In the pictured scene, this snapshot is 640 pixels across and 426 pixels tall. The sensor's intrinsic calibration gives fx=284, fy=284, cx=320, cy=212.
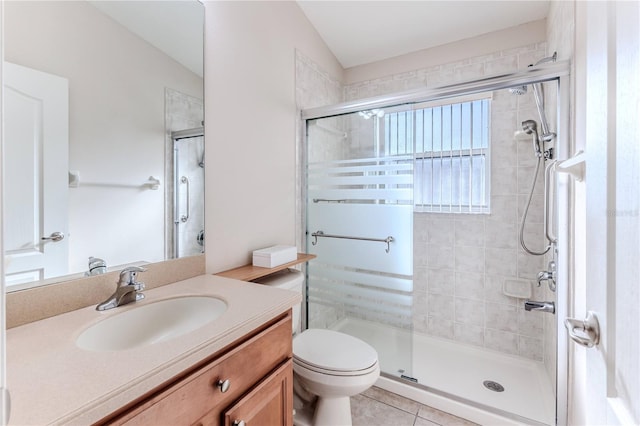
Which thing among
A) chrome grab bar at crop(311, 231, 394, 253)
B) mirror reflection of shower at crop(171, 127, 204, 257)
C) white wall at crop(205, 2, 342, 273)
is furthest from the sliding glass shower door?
mirror reflection of shower at crop(171, 127, 204, 257)

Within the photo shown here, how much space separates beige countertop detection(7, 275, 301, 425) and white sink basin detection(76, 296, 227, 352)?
0.09 ft

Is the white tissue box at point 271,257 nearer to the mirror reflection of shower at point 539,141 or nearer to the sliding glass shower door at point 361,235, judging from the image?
the sliding glass shower door at point 361,235

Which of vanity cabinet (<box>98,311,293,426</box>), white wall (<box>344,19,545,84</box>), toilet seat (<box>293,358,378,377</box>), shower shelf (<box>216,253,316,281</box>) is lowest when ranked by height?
toilet seat (<box>293,358,378,377</box>)

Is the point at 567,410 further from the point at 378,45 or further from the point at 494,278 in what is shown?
the point at 378,45

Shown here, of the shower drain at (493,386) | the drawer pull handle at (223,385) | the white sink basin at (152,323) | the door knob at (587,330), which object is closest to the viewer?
the door knob at (587,330)

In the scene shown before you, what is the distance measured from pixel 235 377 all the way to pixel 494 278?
2147mm

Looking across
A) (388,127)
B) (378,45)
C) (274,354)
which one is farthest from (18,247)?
(378,45)

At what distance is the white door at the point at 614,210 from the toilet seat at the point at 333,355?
919mm

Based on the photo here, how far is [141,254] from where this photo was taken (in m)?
1.17

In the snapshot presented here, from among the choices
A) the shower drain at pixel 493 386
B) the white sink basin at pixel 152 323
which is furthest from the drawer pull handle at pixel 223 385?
the shower drain at pixel 493 386

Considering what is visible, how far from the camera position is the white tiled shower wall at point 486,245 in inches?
83.0

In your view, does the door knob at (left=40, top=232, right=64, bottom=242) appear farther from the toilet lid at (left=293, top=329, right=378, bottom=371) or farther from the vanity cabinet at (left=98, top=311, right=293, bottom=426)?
the toilet lid at (left=293, top=329, right=378, bottom=371)

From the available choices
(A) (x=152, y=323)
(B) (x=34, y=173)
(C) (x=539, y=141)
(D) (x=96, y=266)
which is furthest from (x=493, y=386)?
(B) (x=34, y=173)

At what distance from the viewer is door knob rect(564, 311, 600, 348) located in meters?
0.54
